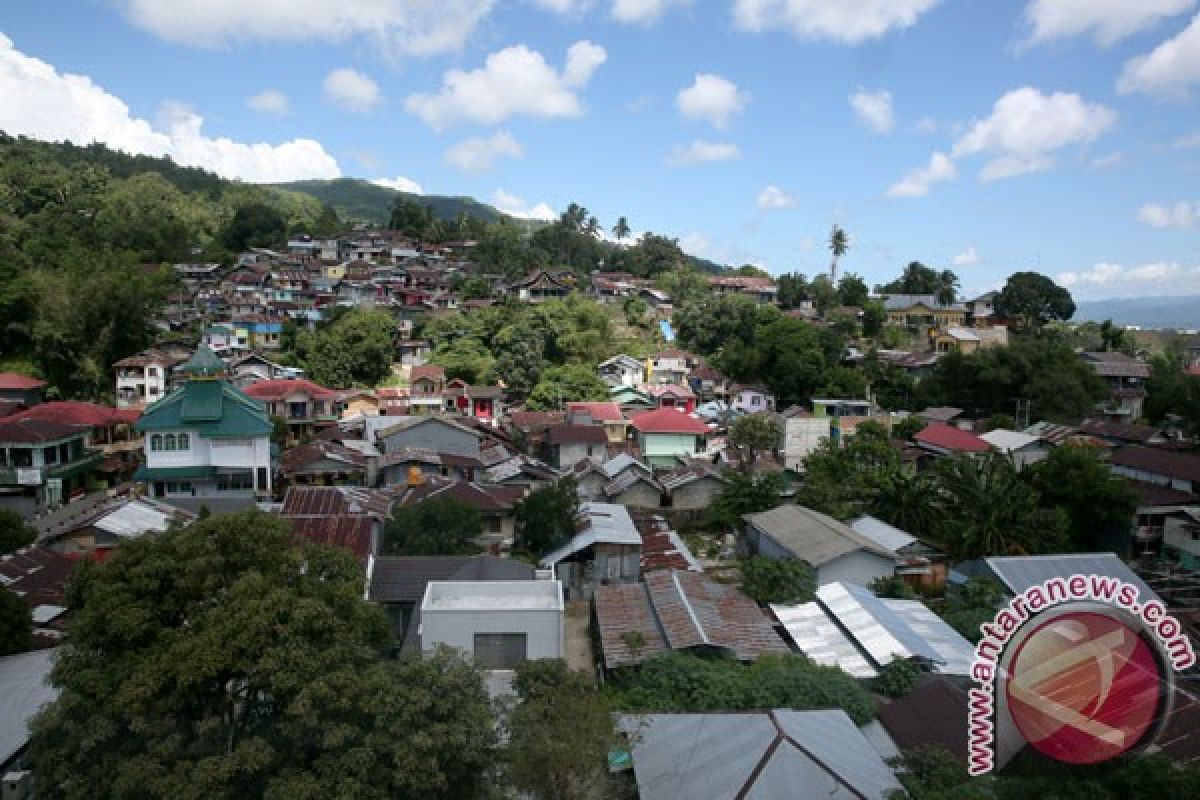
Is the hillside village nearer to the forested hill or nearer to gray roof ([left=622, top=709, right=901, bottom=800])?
gray roof ([left=622, top=709, right=901, bottom=800])

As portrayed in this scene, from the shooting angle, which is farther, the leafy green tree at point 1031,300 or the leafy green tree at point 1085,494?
the leafy green tree at point 1031,300

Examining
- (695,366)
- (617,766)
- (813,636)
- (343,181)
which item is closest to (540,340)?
(695,366)

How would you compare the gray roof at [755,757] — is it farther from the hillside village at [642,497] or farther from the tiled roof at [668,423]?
the tiled roof at [668,423]

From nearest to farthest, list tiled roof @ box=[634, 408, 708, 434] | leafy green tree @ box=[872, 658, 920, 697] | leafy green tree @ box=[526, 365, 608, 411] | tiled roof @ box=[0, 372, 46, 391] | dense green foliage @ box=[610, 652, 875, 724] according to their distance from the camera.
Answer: dense green foliage @ box=[610, 652, 875, 724] < leafy green tree @ box=[872, 658, 920, 697] < tiled roof @ box=[634, 408, 708, 434] < tiled roof @ box=[0, 372, 46, 391] < leafy green tree @ box=[526, 365, 608, 411]

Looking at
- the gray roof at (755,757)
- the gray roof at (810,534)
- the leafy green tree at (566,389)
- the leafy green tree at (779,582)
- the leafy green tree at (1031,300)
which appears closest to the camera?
the gray roof at (755,757)

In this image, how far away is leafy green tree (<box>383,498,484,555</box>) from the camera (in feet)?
61.9

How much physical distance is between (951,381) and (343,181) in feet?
522

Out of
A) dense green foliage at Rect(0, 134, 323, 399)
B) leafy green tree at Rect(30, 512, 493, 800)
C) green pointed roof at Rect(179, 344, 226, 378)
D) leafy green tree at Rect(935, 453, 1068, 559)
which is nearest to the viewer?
leafy green tree at Rect(30, 512, 493, 800)

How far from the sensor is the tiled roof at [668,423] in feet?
105

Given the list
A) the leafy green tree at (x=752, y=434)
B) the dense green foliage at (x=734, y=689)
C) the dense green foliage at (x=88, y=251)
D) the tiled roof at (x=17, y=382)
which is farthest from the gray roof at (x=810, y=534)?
the dense green foliage at (x=88, y=251)

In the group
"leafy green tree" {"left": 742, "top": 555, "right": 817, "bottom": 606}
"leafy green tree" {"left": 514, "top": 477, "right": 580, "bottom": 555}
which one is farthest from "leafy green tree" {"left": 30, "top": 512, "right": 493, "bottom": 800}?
"leafy green tree" {"left": 514, "top": 477, "right": 580, "bottom": 555}

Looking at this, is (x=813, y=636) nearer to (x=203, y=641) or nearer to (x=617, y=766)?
(x=617, y=766)

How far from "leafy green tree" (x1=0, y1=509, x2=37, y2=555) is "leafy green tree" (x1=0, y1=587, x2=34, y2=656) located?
641cm

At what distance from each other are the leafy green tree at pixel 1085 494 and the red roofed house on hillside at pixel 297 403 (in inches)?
1011
